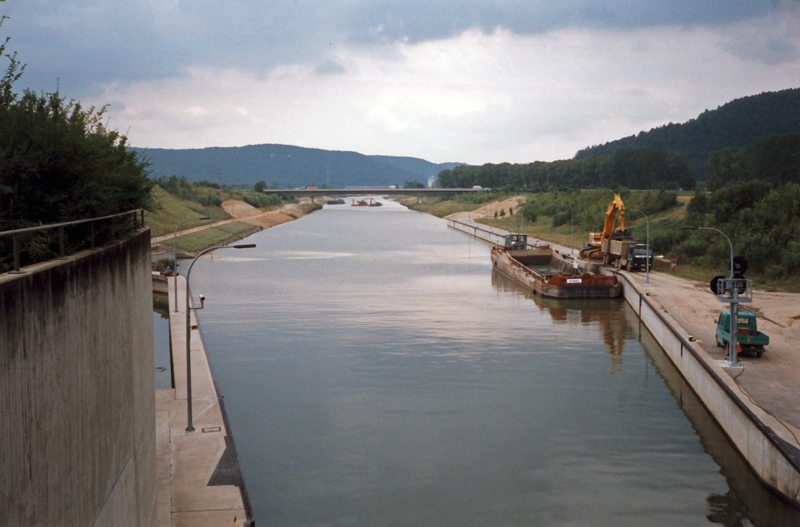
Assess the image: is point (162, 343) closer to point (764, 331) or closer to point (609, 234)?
point (764, 331)

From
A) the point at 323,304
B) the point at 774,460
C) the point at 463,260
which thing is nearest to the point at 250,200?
the point at 463,260

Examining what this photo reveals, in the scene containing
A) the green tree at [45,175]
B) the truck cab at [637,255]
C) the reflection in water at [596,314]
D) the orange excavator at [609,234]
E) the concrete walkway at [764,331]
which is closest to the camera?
the green tree at [45,175]

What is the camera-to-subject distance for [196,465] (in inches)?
704

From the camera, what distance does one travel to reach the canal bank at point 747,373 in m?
18.5

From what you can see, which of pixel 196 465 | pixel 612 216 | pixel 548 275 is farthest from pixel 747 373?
pixel 612 216

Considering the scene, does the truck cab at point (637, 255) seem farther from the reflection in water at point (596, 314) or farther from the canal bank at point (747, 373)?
the canal bank at point (747, 373)

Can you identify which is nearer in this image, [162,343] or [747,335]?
[747,335]

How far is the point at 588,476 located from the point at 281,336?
2097 centimetres

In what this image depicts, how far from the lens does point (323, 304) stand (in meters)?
47.4

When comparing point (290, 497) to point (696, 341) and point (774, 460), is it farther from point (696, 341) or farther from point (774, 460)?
point (696, 341)

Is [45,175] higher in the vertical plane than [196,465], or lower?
higher

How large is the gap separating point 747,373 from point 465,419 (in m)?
10.2

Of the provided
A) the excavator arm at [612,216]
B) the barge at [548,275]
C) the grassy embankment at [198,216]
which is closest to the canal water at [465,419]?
the barge at [548,275]

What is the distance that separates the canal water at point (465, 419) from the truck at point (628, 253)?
7.25 meters
